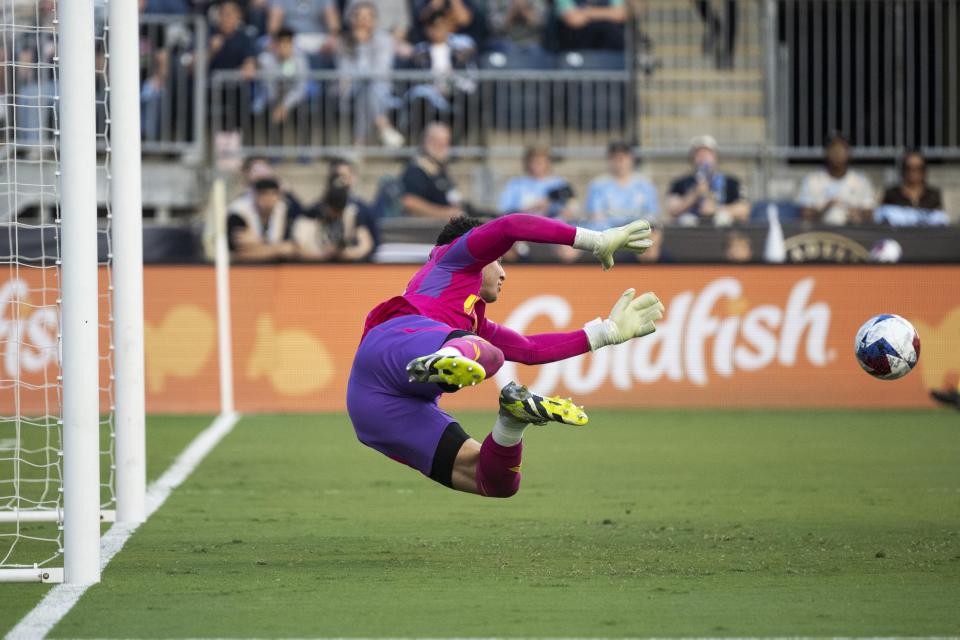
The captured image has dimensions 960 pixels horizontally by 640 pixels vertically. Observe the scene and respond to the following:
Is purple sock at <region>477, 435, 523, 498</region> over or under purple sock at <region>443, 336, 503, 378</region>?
under

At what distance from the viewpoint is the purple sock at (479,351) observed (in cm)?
686

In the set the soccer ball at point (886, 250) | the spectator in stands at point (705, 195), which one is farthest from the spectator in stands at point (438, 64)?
the soccer ball at point (886, 250)

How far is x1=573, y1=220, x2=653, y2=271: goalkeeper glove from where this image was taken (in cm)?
709

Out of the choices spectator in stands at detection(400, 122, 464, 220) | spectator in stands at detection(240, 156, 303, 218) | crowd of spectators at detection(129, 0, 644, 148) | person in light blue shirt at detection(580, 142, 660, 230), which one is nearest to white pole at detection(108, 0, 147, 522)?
spectator in stands at detection(240, 156, 303, 218)

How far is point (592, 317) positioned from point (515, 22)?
5.65 m

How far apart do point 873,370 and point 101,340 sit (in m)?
8.51

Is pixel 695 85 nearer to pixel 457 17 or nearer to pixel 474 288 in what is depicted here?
pixel 457 17

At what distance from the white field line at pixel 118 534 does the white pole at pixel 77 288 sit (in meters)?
0.25

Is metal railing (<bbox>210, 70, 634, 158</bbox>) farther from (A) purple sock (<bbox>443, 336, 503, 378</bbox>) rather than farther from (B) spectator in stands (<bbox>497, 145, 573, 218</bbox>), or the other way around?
(A) purple sock (<bbox>443, 336, 503, 378</bbox>)

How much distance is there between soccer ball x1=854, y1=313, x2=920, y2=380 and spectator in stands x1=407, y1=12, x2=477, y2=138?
10454 millimetres

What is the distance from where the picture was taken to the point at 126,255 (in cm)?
886

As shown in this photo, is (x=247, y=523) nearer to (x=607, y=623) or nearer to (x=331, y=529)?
(x=331, y=529)

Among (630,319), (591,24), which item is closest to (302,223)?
(591,24)

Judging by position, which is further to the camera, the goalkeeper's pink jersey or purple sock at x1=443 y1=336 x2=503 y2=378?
the goalkeeper's pink jersey
